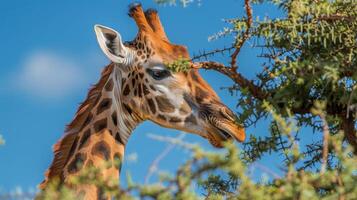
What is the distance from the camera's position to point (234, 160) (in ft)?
13.6

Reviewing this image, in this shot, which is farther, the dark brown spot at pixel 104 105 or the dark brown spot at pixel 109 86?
the dark brown spot at pixel 109 86

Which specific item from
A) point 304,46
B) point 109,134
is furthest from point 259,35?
point 109,134

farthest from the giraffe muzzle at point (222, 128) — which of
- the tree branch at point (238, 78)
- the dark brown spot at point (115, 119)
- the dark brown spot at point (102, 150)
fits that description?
the tree branch at point (238, 78)

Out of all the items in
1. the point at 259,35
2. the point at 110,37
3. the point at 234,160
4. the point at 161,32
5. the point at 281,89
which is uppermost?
the point at 161,32

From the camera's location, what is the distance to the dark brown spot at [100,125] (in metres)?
7.83

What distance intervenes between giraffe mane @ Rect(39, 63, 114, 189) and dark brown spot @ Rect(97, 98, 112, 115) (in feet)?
0.37

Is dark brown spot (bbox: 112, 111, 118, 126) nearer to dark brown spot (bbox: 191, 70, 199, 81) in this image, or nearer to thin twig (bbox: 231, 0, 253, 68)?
dark brown spot (bbox: 191, 70, 199, 81)

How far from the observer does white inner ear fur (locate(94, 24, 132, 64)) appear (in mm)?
8047

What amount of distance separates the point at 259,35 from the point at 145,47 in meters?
2.20

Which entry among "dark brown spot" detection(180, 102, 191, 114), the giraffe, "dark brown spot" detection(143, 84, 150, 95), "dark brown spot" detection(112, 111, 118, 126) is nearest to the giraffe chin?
the giraffe

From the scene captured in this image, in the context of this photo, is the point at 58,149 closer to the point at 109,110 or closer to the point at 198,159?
the point at 109,110

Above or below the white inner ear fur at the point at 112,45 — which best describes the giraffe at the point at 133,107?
below

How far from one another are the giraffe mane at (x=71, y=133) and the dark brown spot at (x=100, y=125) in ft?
0.78

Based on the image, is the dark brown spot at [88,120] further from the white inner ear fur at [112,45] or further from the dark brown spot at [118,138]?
the white inner ear fur at [112,45]
